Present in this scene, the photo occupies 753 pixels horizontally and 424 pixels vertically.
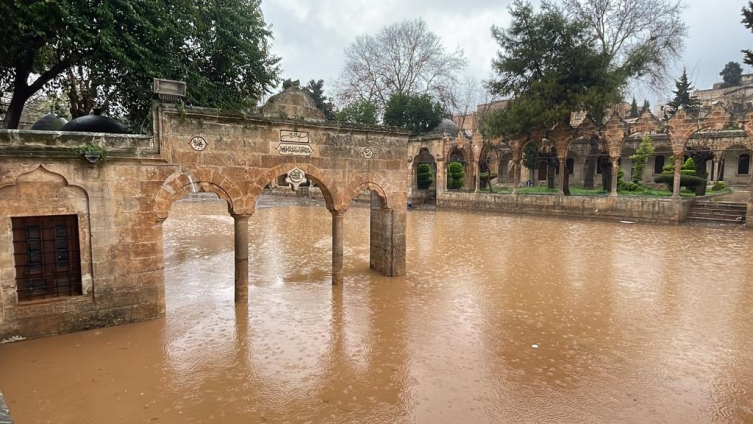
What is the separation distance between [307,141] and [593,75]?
17.9 m

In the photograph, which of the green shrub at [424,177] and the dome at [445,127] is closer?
the green shrub at [424,177]

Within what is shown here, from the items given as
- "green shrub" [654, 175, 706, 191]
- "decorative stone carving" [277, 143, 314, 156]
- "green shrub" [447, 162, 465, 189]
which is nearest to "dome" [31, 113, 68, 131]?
"decorative stone carving" [277, 143, 314, 156]

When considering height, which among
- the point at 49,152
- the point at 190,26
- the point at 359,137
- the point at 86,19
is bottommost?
the point at 49,152

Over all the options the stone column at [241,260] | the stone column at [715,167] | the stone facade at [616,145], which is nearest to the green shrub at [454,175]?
the stone facade at [616,145]

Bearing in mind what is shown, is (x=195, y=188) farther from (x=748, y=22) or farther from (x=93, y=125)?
(x=748, y=22)

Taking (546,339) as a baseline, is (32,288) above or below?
above

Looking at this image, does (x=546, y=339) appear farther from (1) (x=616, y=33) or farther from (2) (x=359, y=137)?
(1) (x=616, y=33)

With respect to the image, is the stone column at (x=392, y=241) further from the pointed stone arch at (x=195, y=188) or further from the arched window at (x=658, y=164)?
the arched window at (x=658, y=164)

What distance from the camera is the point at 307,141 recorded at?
8500mm

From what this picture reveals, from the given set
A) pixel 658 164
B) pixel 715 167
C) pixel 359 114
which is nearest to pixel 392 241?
pixel 359 114

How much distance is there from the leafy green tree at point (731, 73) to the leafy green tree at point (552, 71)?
44.7 meters

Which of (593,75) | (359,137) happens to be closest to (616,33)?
(593,75)

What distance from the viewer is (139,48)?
10367 millimetres

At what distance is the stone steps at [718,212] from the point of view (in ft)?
57.8
